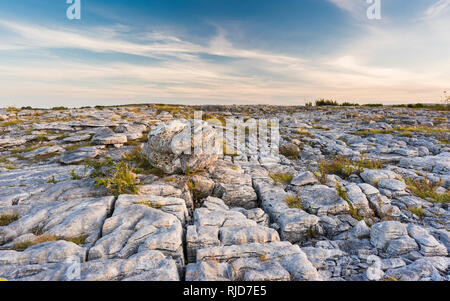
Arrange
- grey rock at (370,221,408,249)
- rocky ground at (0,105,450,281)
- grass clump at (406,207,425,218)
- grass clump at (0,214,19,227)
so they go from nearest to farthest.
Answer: rocky ground at (0,105,450,281) < grey rock at (370,221,408,249) < grass clump at (0,214,19,227) < grass clump at (406,207,425,218)

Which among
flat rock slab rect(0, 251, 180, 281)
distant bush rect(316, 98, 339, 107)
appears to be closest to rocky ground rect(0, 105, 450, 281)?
flat rock slab rect(0, 251, 180, 281)

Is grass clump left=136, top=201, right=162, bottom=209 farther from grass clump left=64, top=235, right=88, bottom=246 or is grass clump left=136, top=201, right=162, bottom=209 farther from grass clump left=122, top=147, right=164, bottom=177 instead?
grass clump left=122, top=147, right=164, bottom=177

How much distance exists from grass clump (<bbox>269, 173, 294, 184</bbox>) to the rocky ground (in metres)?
0.04

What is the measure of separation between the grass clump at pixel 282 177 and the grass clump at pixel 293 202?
1.41m

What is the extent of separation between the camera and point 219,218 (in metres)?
5.88

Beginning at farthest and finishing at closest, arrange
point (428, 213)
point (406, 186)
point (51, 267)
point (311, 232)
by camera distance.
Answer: point (406, 186)
point (428, 213)
point (311, 232)
point (51, 267)

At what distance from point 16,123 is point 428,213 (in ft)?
101

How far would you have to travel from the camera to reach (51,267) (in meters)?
3.99

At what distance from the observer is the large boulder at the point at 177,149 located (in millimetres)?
8164

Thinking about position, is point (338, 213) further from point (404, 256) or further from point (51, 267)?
point (51, 267)

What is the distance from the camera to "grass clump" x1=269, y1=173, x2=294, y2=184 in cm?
870
